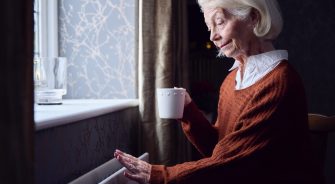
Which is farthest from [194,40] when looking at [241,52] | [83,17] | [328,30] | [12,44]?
[12,44]

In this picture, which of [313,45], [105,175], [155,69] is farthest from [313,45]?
[105,175]

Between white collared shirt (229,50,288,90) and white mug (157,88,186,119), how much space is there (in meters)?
0.19

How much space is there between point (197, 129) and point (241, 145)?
37 cm

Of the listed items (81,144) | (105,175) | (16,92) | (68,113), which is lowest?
(105,175)

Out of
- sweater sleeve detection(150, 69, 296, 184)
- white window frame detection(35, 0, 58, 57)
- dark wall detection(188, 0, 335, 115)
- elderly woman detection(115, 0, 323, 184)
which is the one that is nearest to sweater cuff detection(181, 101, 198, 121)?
elderly woman detection(115, 0, 323, 184)

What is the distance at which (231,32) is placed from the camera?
4.19ft

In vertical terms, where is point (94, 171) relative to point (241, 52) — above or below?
below

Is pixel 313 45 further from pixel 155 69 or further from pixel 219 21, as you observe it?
pixel 219 21

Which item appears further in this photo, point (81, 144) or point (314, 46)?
point (314, 46)

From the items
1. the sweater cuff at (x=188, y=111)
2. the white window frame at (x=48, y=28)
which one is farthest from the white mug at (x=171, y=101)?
the white window frame at (x=48, y=28)

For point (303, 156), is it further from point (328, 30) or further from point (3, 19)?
point (328, 30)

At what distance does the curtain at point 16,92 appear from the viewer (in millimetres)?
528

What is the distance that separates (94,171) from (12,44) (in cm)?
84

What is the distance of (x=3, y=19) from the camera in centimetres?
52
